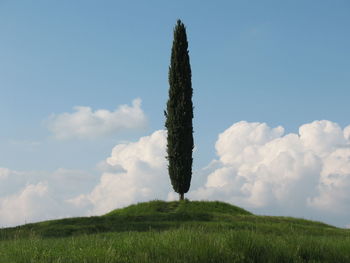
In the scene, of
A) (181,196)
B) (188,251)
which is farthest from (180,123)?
(188,251)

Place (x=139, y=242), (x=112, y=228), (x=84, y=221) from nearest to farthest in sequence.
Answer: (x=139, y=242)
(x=112, y=228)
(x=84, y=221)

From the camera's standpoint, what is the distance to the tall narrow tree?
3581 cm

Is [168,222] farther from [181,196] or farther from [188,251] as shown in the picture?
[188,251]

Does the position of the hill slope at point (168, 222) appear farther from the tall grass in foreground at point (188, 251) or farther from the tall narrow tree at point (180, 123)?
the tall grass in foreground at point (188, 251)

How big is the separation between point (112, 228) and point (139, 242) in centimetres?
1285

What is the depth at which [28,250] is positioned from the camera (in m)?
10.7

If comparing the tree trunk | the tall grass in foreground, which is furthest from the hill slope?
the tall grass in foreground

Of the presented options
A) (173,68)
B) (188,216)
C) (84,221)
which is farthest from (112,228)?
(173,68)

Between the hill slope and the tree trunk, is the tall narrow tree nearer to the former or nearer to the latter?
the tree trunk

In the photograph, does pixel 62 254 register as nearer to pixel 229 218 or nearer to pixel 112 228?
pixel 112 228

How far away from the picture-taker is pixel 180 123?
119ft

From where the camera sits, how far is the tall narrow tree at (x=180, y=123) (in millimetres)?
35812

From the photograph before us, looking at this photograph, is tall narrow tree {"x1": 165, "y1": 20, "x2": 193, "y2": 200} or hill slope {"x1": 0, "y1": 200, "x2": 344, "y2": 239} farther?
tall narrow tree {"x1": 165, "y1": 20, "x2": 193, "y2": 200}

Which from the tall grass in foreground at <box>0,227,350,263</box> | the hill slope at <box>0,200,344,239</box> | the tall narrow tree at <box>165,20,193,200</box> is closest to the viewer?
the tall grass in foreground at <box>0,227,350,263</box>
